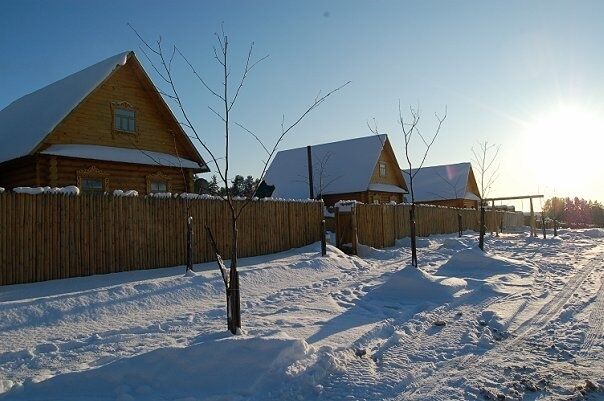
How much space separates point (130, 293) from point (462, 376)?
5824 mm

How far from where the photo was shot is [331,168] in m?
32.6

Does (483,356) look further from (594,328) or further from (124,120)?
(124,120)

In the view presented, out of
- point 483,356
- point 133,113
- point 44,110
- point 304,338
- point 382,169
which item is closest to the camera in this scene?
point 483,356

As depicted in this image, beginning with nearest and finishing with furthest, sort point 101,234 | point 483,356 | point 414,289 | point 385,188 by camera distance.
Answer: point 483,356 → point 414,289 → point 101,234 → point 385,188

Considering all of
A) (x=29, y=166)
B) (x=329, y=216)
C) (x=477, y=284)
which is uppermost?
(x=29, y=166)

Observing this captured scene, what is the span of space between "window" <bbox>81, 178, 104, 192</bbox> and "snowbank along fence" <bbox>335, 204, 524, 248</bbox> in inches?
323

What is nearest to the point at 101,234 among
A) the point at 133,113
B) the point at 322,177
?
the point at 133,113

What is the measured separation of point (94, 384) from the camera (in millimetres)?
4180

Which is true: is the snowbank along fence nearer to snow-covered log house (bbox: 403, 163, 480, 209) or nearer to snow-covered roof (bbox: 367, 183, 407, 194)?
snow-covered roof (bbox: 367, 183, 407, 194)

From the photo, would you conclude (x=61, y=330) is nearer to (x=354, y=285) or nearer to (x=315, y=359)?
(x=315, y=359)

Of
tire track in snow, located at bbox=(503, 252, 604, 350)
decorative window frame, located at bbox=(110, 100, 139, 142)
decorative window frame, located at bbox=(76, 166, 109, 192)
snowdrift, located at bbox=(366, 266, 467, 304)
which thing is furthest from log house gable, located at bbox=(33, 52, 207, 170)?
tire track in snow, located at bbox=(503, 252, 604, 350)

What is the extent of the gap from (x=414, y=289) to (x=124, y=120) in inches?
475

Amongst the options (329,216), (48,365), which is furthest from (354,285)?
(329,216)

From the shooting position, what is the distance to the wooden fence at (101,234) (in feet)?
28.9
